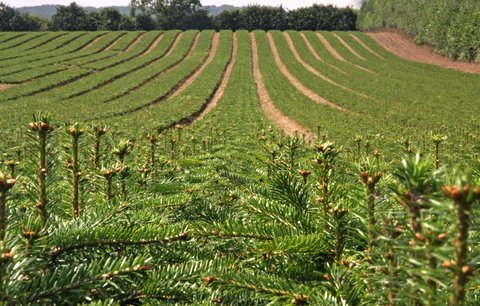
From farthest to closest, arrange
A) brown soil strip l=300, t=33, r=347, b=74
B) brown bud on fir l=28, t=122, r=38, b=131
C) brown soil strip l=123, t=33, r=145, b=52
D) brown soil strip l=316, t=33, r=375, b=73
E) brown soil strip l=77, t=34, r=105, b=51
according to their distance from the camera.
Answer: brown soil strip l=123, t=33, r=145, b=52, brown soil strip l=77, t=34, r=105, b=51, brown soil strip l=316, t=33, r=375, b=73, brown soil strip l=300, t=33, r=347, b=74, brown bud on fir l=28, t=122, r=38, b=131

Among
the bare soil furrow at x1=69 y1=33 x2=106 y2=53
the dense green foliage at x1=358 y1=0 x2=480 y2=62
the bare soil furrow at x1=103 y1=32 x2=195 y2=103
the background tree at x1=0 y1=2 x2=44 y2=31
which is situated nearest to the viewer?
the bare soil furrow at x1=103 y1=32 x2=195 y2=103

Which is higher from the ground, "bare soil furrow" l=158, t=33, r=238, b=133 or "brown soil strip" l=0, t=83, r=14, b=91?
"bare soil furrow" l=158, t=33, r=238, b=133

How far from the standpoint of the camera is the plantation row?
2384cm

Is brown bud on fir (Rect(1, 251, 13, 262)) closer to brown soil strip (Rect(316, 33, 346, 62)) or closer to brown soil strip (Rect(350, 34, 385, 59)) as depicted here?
brown soil strip (Rect(316, 33, 346, 62))

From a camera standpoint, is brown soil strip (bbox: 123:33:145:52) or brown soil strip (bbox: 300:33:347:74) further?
brown soil strip (bbox: 123:33:145:52)

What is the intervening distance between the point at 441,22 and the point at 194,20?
5038cm

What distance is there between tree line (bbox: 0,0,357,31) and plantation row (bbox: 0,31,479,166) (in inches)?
624

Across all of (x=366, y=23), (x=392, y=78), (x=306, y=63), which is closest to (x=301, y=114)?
(x=392, y=78)

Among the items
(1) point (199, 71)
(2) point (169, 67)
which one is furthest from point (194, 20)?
(1) point (199, 71)

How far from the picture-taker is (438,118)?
23750mm

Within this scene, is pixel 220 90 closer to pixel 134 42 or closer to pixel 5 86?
pixel 5 86

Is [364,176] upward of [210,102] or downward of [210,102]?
upward

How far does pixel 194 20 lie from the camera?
84438 mm

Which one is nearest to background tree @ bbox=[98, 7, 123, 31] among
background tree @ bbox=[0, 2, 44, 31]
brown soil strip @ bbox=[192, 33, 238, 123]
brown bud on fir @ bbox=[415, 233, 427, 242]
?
background tree @ bbox=[0, 2, 44, 31]
